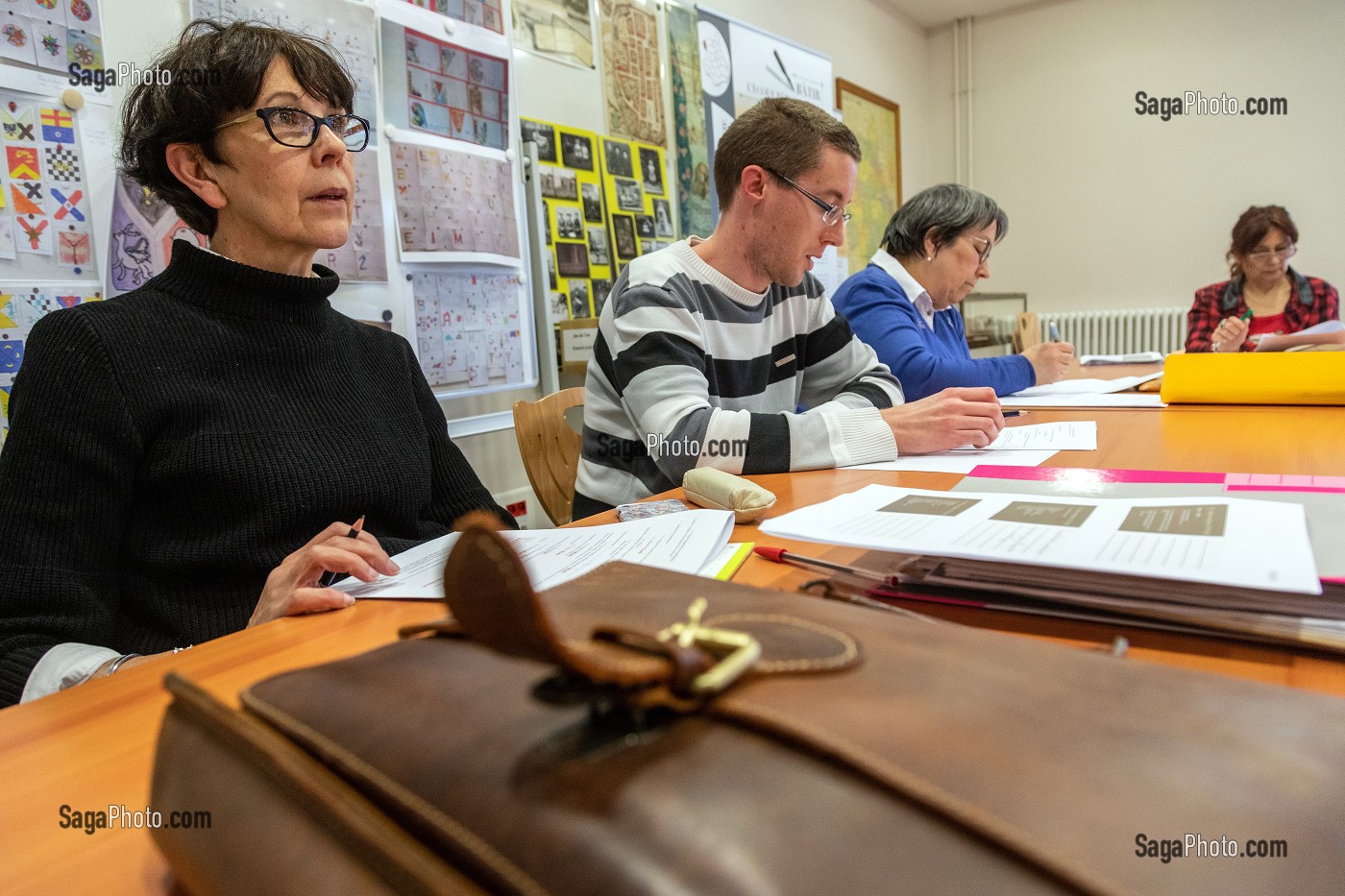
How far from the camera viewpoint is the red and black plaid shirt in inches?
130

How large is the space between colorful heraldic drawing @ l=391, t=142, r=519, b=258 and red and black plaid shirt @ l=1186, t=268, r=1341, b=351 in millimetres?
Answer: 2584

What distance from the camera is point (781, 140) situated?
1531 mm

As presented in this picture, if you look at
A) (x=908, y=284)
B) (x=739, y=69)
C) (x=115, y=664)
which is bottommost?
(x=115, y=664)

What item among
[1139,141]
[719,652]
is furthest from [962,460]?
[1139,141]

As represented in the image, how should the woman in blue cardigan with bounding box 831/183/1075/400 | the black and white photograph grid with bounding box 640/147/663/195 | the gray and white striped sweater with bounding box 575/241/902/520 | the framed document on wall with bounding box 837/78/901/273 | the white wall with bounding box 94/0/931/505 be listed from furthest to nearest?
the framed document on wall with bounding box 837/78/901/273 < the black and white photograph grid with bounding box 640/147/663/195 < the woman in blue cardigan with bounding box 831/183/1075/400 < the white wall with bounding box 94/0/931/505 < the gray and white striped sweater with bounding box 575/241/902/520

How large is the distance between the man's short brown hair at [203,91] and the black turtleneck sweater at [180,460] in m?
0.15

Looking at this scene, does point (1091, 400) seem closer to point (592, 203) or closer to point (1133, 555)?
point (1133, 555)

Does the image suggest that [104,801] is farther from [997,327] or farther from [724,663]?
[997,327]

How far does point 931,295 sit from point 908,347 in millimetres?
393

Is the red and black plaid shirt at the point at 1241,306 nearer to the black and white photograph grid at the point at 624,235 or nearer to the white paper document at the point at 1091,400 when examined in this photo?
the white paper document at the point at 1091,400

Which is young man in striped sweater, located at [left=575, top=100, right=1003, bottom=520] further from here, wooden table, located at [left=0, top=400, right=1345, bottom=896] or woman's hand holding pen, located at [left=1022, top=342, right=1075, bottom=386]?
woman's hand holding pen, located at [left=1022, top=342, right=1075, bottom=386]

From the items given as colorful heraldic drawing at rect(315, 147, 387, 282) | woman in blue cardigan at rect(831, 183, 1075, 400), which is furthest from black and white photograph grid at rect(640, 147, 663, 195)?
colorful heraldic drawing at rect(315, 147, 387, 282)

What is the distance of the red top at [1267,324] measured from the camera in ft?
11.1

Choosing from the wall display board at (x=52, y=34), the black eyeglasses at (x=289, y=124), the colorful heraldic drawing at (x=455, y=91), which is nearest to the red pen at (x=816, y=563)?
the black eyeglasses at (x=289, y=124)
